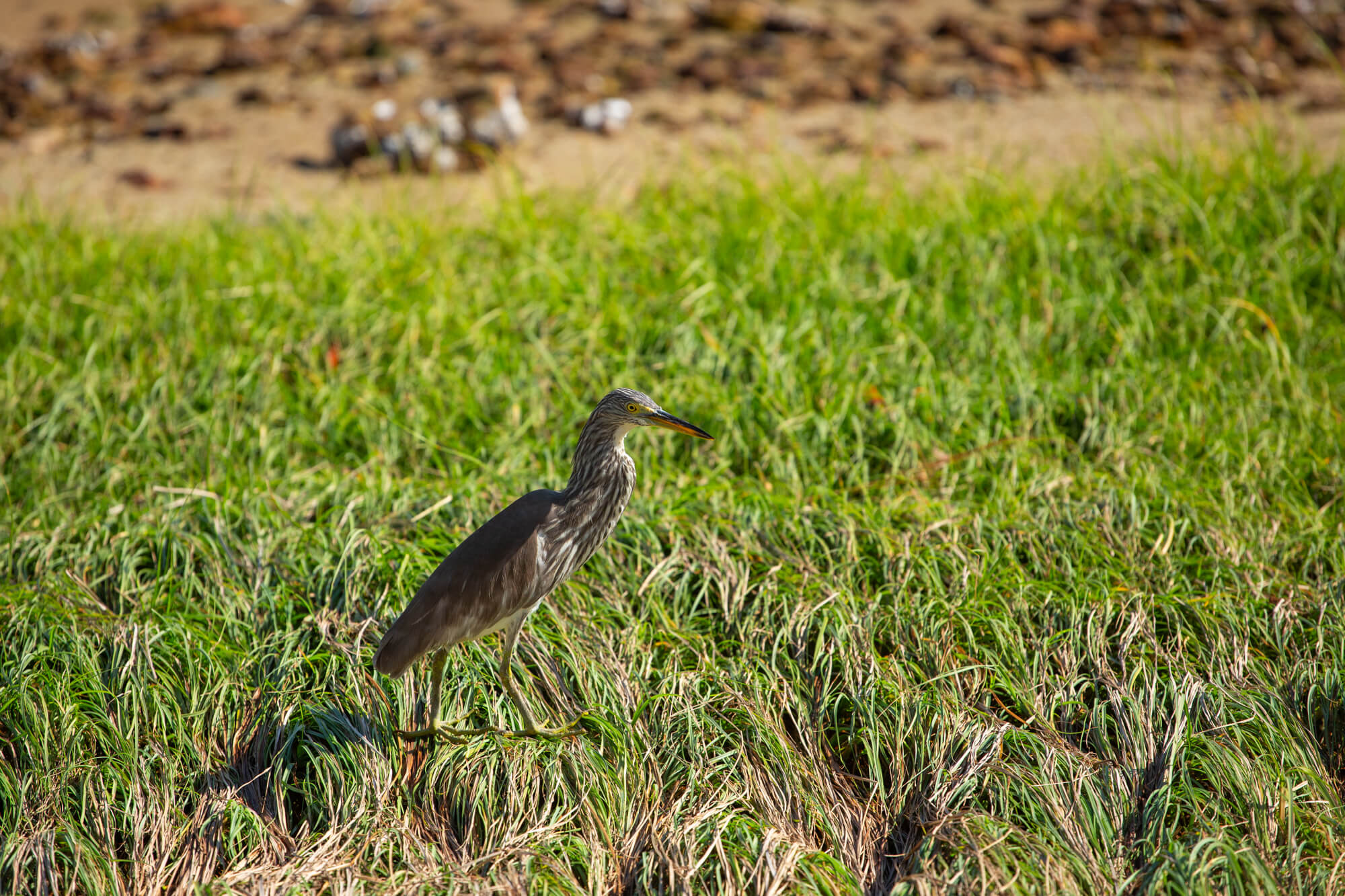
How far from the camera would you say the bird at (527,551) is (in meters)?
2.66

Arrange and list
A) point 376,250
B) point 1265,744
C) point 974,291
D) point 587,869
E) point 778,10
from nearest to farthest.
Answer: point 587,869 < point 1265,744 < point 974,291 < point 376,250 < point 778,10

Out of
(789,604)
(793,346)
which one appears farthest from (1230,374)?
(789,604)

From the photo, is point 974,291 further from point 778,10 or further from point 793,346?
point 778,10

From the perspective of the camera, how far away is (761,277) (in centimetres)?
485

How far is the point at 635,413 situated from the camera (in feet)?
→ 8.92

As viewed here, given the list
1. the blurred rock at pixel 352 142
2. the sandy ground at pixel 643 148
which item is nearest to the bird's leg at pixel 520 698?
the sandy ground at pixel 643 148

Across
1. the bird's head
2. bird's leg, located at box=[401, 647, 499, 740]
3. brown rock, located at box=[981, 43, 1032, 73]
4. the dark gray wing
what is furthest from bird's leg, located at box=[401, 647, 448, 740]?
brown rock, located at box=[981, 43, 1032, 73]

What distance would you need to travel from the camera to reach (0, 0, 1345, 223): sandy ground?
5969 mm

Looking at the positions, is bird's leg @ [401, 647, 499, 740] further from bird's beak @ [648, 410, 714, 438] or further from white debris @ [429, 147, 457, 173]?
white debris @ [429, 147, 457, 173]

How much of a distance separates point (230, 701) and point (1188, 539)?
3.25m

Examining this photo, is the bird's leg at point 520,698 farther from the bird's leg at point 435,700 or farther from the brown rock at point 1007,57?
the brown rock at point 1007,57

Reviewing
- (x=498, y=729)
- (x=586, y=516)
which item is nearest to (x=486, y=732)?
(x=498, y=729)

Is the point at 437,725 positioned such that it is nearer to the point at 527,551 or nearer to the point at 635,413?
the point at 527,551

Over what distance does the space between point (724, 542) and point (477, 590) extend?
1204 mm
